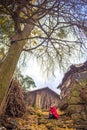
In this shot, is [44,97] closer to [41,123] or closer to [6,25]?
[41,123]

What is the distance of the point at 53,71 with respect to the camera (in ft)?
23.8

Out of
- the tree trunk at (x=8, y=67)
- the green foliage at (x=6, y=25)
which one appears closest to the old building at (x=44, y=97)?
the green foliage at (x=6, y=25)

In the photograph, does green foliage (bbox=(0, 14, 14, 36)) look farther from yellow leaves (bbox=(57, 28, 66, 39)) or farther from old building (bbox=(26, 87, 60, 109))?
old building (bbox=(26, 87, 60, 109))

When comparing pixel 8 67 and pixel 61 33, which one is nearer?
pixel 8 67

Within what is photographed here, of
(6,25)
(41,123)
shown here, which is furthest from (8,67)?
(41,123)

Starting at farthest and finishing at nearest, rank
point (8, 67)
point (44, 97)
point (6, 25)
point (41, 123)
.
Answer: point (44, 97) < point (41, 123) < point (6, 25) < point (8, 67)

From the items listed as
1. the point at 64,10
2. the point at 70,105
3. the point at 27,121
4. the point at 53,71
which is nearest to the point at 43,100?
the point at 70,105

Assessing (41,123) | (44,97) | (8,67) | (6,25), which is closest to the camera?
(8,67)

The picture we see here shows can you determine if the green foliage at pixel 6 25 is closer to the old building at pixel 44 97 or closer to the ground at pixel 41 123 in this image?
the ground at pixel 41 123

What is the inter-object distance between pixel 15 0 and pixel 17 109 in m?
6.20

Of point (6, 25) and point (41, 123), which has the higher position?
point (6, 25)

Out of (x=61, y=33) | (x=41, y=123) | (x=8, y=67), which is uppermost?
(x=61, y=33)

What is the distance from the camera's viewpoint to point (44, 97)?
2142cm

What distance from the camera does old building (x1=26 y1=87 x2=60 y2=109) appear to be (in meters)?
20.4
